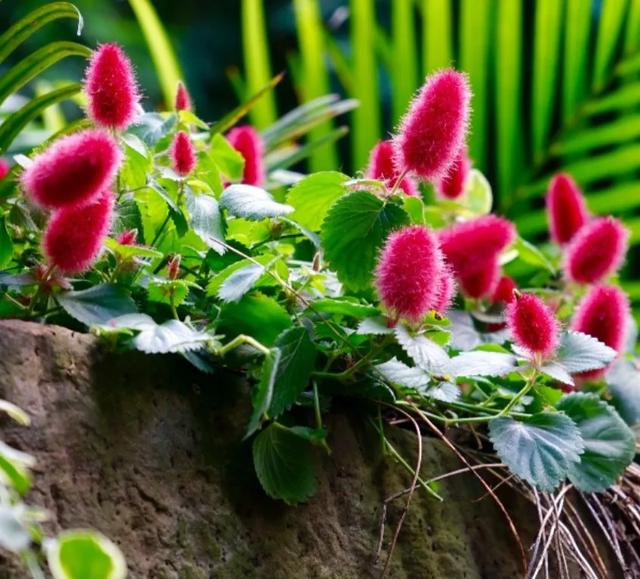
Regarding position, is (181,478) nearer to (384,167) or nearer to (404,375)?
(404,375)

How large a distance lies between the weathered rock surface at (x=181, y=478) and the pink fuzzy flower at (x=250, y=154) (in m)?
0.26

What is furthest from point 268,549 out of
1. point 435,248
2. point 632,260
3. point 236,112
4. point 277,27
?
point 277,27

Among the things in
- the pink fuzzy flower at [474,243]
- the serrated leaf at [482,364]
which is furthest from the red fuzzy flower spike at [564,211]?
the serrated leaf at [482,364]

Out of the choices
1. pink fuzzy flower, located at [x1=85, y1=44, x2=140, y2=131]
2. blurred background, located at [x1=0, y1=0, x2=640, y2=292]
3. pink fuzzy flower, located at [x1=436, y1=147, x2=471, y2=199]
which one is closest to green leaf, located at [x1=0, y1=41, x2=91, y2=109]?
pink fuzzy flower, located at [x1=85, y1=44, x2=140, y2=131]

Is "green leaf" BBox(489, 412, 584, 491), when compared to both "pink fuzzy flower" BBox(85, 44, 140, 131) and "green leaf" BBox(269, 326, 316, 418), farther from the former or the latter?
"pink fuzzy flower" BBox(85, 44, 140, 131)

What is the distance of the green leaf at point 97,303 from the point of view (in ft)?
1.53

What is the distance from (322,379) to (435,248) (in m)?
0.11

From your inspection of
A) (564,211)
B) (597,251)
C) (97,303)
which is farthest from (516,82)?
(97,303)

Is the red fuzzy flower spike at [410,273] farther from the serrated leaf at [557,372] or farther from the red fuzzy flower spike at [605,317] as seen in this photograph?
the red fuzzy flower spike at [605,317]

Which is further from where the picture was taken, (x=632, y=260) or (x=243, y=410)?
(x=632, y=260)

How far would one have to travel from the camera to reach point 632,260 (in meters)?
1.59

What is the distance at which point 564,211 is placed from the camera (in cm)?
83

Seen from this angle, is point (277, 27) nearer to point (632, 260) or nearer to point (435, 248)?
point (632, 260)

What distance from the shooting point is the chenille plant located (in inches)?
18.6
